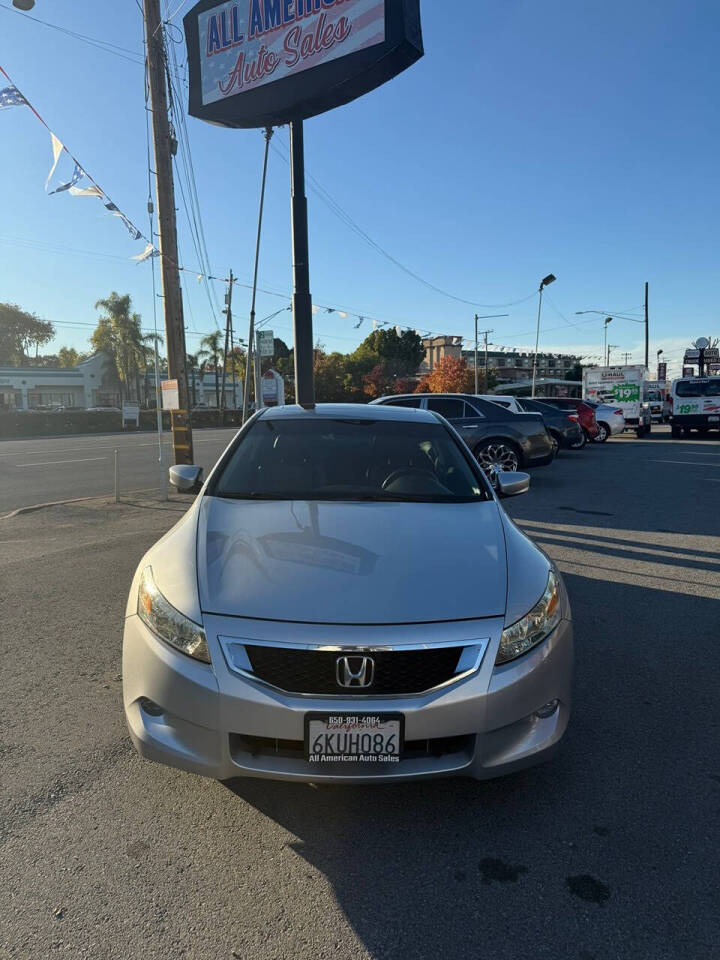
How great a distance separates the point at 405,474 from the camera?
3.60 m

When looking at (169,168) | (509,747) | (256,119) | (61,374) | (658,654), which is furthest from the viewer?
(61,374)

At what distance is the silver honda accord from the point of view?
6.79 ft

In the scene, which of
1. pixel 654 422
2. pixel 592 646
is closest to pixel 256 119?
pixel 592 646

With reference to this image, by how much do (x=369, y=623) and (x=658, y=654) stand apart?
2.62 metres

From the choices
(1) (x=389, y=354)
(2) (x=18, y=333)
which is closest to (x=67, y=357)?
(2) (x=18, y=333)

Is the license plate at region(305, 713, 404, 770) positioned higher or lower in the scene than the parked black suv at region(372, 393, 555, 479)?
lower

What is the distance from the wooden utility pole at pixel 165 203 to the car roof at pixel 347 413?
21.1 feet

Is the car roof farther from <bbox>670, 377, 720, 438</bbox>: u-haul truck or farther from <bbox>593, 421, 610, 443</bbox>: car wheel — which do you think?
<bbox>670, 377, 720, 438</bbox>: u-haul truck

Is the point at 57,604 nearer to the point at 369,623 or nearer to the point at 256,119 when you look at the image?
the point at 369,623

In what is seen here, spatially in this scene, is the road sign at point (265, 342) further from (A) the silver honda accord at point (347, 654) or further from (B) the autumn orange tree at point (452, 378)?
(B) the autumn orange tree at point (452, 378)

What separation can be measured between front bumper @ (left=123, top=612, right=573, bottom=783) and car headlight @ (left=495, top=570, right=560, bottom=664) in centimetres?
3

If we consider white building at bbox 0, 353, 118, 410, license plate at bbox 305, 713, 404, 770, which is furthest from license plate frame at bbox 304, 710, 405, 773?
white building at bbox 0, 353, 118, 410

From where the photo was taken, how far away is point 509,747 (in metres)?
2.20

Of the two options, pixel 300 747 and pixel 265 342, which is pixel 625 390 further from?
pixel 300 747
